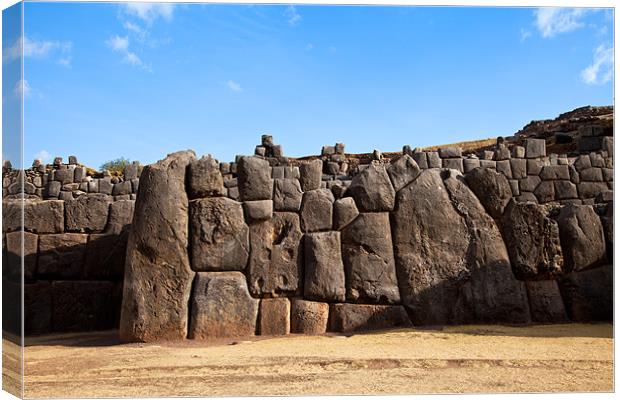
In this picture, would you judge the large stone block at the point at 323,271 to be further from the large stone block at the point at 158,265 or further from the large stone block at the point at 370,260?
the large stone block at the point at 158,265

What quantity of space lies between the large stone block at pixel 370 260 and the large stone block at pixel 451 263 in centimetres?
11

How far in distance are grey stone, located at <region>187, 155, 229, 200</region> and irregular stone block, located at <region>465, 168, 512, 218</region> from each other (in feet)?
9.38

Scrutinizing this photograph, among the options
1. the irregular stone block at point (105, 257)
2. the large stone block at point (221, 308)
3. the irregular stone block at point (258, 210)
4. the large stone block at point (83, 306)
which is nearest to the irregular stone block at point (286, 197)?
the irregular stone block at point (258, 210)

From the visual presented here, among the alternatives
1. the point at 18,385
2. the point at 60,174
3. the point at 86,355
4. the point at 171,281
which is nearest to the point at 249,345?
the point at 171,281

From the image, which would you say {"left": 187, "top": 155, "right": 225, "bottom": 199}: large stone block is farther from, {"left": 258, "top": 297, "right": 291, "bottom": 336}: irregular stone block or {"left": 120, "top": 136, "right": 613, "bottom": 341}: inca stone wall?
{"left": 258, "top": 297, "right": 291, "bottom": 336}: irregular stone block

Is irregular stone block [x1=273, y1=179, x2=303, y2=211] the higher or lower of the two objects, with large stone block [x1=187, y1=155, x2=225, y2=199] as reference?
lower

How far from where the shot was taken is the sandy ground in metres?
4.30

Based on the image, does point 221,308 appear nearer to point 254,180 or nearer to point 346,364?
point 254,180

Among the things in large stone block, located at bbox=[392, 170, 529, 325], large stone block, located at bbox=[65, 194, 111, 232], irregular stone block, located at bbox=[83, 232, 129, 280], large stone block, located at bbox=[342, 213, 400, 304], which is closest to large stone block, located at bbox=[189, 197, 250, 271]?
large stone block, located at bbox=[342, 213, 400, 304]

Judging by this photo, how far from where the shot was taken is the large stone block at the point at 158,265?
19.4 feet

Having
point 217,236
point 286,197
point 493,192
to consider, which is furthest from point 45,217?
point 493,192

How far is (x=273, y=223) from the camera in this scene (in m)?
6.43

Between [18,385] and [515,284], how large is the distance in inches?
189

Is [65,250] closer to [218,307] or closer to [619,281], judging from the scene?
[218,307]
